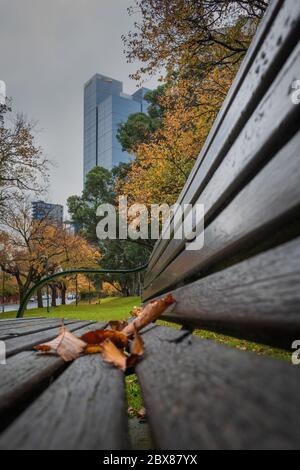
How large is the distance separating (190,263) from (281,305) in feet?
2.69

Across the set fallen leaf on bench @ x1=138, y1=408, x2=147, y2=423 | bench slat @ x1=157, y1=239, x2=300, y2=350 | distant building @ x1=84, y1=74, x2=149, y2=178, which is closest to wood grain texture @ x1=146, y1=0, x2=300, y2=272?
bench slat @ x1=157, y1=239, x2=300, y2=350

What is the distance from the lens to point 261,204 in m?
0.65

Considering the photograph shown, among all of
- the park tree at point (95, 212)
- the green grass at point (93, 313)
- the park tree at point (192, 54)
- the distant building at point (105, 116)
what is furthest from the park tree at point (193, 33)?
the distant building at point (105, 116)

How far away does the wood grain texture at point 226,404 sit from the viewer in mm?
336

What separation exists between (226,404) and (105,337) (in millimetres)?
770

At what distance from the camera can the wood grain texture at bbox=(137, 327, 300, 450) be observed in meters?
0.34

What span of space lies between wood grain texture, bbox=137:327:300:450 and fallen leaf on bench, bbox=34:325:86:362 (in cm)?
45

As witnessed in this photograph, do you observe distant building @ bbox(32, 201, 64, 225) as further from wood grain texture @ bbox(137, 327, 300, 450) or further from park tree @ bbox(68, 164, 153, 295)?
wood grain texture @ bbox(137, 327, 300, 450)

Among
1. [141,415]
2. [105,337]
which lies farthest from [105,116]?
[105,337]

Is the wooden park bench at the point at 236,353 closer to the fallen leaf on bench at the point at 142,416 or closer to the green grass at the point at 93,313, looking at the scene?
the fallen leaf on bench at the point at 142,416

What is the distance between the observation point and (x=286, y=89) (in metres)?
0.63

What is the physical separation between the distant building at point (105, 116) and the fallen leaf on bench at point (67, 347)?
9121 cm
